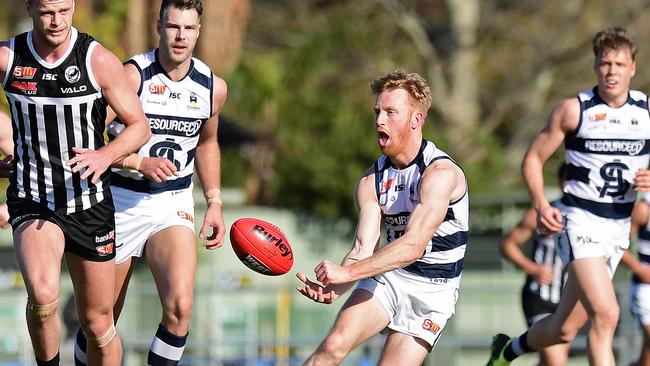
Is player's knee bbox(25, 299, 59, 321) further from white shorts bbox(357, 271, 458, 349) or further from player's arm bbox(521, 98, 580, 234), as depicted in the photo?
player's arm bbox(521, 98, 580, 234)

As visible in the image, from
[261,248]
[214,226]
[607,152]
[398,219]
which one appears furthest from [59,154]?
[607,152]

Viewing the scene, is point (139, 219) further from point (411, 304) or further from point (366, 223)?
point (411, 304)

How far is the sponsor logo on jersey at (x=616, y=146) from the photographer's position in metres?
8.74

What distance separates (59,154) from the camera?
7.11 meters

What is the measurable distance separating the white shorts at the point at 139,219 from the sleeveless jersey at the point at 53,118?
0.81 metres

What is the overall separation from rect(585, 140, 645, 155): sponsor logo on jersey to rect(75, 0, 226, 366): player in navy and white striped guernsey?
263 centimetres

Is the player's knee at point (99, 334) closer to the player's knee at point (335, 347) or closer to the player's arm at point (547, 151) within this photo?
the player's knee at point (335, 347)

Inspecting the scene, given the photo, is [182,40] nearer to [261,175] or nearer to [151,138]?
[151,138]

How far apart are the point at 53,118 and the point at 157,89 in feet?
3.47

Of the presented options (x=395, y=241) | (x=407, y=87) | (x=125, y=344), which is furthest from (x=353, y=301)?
(x=125, y=344)

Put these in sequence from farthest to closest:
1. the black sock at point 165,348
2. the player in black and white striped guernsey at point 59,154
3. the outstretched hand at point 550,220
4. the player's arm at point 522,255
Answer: the player's arm at point 522,255 → the outstretched hand at point 550,220 → the black sock at point 165,348 → the player in black and white striped guernsey at point 59,154

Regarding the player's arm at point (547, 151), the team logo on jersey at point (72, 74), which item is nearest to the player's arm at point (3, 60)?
the team logo on jersey at point (72, 74)

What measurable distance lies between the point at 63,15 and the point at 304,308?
1029 cm

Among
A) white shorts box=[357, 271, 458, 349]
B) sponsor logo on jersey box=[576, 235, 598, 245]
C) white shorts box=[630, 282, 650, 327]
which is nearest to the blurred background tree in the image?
white shorts box=[630, 282, 650, 327]
